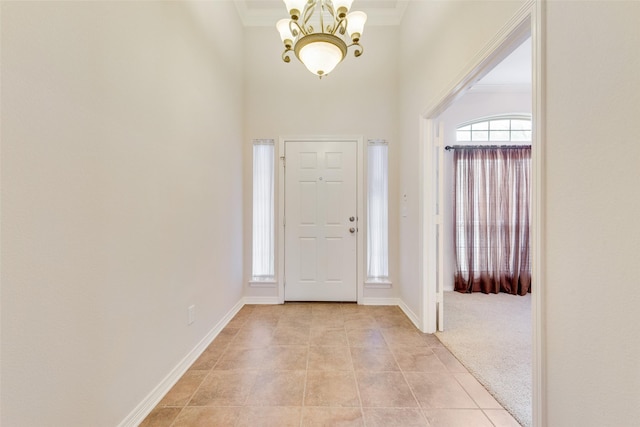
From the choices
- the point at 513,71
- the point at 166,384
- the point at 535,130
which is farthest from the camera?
the point at 513,71

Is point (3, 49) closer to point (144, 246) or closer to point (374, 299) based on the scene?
point (144, 246)

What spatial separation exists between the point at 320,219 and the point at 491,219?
100.0 inches

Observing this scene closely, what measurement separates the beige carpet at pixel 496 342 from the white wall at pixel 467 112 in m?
0.67

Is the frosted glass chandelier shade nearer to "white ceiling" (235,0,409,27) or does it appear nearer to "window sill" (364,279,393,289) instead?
"white ceiling" (235,0,409,27)

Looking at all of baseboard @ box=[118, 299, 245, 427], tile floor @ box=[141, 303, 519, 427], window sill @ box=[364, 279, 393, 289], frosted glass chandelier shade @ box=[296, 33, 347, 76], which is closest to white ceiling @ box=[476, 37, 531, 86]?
frosted glass chandelier shade @ box=[296, 33, 347, 76]

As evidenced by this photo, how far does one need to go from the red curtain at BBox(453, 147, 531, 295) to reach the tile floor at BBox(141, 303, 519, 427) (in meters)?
1.88

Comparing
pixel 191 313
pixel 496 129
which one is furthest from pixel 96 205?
pixel 496 129

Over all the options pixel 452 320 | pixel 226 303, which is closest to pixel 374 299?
pixel 452 320

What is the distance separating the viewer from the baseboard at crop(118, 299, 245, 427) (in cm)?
142

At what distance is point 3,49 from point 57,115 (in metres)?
0.23

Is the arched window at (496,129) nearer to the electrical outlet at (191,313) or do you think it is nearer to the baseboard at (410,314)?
the baseboard at (410,314)

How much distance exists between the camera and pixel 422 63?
2635mm

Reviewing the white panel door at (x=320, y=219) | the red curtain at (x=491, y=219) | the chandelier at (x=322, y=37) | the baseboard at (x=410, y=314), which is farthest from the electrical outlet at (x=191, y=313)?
the red curtain at (x=491, y=219)

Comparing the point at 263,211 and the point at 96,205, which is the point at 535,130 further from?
the point at 263,211
